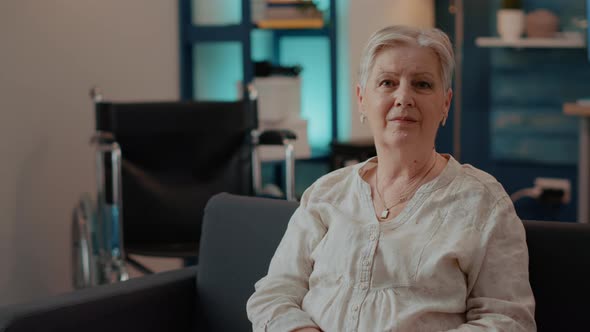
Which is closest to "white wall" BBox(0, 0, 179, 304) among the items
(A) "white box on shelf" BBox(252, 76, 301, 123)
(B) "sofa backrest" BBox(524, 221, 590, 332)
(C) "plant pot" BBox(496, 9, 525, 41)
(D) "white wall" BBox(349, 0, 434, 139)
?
(A) "white box on shelf" BBox(252, 76, 301, 123)

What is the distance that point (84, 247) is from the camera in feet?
10.6

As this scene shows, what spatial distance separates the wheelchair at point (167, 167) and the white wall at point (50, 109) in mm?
182

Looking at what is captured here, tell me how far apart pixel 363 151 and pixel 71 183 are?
1324 mm

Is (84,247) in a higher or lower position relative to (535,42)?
lower

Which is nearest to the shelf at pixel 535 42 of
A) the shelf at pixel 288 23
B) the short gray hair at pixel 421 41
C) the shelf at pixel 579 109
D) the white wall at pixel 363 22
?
the white wall at pixel 363 22

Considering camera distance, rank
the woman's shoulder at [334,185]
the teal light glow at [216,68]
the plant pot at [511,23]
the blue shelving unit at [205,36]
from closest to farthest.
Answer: the woman's shoulder at [334,185] → the blue shelving unit at [205,36] → the teal light glow at [216,68] → the plant pot at [511,23]

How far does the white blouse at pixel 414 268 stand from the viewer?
152 centimetres

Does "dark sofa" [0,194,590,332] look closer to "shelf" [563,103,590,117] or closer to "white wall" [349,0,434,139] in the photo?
"white wall" [349,0,434,139]

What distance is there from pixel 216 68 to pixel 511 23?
1.67 meters

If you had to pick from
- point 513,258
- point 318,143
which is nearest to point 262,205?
point 513,258

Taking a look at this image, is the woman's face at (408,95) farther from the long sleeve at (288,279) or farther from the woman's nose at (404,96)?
the long sleeve at (288,279)

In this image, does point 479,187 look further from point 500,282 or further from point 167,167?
point 167,167

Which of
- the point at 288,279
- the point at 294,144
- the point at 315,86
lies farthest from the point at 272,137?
the point at 288,279

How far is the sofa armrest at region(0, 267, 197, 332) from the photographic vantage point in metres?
1.79
